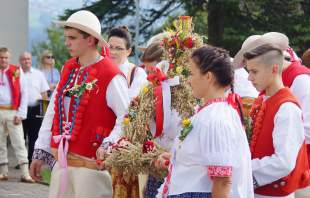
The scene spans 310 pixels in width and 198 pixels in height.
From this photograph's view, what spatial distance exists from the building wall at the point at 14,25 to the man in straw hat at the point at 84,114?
35.2ft

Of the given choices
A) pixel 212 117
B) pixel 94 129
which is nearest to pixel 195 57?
pixel 212 117

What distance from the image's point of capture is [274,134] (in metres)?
4.31

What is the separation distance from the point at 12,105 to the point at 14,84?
1.09ft

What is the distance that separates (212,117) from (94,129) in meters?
1.62

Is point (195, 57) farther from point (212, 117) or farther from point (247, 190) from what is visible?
point (247, 190)

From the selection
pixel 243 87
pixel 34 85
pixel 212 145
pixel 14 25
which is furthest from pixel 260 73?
pixel 14 25

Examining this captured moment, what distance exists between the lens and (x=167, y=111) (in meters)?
4.96

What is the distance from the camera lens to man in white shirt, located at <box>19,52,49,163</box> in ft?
40.5

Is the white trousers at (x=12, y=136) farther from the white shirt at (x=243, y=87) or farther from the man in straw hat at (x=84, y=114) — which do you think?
the man in straw hat at (x=84, y=114)

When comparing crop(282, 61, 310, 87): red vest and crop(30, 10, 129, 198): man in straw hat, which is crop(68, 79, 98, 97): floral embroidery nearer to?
crop(30, 10, 129, 198): man in straw hat

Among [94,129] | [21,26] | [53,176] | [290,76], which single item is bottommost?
[53,176]

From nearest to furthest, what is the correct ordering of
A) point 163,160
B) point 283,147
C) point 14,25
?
point 283,147
point 163,160
point 14,25

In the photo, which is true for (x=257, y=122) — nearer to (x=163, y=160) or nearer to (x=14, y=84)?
(x=163, y=160)

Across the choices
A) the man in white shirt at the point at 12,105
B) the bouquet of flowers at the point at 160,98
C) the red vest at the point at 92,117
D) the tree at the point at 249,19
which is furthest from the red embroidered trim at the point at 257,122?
the tree at the point at 249,19
